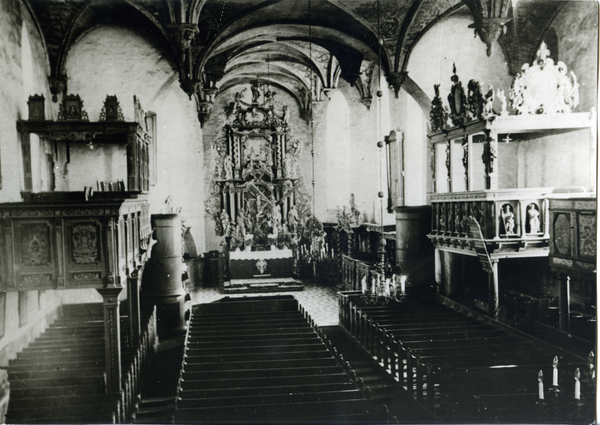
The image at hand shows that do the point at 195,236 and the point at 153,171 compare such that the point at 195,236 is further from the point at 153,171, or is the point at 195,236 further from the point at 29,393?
the point at 29,393

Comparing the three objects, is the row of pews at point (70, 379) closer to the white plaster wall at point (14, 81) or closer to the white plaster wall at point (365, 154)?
the white plaster wall at point (14, 81)

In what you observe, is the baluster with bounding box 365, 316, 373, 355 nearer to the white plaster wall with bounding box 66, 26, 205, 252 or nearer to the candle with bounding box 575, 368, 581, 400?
the candle with bounding box 575, 368, 581, 400

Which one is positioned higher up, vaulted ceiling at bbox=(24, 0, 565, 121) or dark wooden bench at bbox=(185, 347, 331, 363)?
vaulted ceiling at bbox=(24, 0, 565, 121)

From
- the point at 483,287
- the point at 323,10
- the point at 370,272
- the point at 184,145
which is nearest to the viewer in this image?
the point at 323,10

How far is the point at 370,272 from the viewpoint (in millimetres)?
12234

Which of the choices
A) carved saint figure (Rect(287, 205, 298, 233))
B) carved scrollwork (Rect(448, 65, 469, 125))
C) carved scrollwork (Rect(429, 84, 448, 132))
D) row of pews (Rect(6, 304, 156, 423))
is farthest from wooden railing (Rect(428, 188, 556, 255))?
carved saint figure (Rect(287, 205, 298, 233))

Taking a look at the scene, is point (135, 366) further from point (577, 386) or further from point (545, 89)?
point (545, 89)

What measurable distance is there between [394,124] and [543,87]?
19.7 ft

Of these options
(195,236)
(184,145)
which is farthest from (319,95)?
(195,236)

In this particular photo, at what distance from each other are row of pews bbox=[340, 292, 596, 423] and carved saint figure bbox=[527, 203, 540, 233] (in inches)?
65.1

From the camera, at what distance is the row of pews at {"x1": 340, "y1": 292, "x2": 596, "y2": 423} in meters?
5.75

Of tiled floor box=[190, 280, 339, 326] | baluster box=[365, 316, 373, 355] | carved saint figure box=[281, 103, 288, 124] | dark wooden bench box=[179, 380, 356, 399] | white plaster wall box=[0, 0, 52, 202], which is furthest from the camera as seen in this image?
carved saint figure box=[281, 103, 288, 124]

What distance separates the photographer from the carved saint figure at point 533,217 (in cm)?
759

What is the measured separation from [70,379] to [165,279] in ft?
12.8
